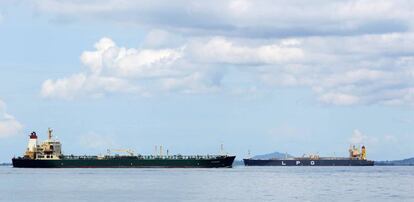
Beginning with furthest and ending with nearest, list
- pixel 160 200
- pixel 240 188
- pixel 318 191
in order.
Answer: pixel 240 188 → pixel 318 191 → pixel 160 200

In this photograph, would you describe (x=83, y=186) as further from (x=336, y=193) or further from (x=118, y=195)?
(x=336, y=193)

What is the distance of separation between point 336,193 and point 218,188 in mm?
19586

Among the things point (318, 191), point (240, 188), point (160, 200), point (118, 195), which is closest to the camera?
point (160, 200)

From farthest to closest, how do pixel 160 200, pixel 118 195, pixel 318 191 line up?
pixel 318 191 → pixel 118 195 → pixel 160 200

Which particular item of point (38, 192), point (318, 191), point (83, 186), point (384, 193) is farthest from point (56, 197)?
point (384, 193)

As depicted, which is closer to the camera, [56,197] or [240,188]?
[56,197]

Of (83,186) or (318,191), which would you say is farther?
(83,186)

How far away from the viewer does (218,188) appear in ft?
404

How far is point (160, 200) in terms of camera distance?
100000 mm

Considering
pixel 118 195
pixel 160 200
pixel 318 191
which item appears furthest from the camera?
pixel 318 191

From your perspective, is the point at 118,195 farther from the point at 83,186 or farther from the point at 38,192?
the point at 83,186

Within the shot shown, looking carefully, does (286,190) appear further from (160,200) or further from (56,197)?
(56,197)

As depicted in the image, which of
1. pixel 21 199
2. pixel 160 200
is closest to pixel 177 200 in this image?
pixel 160 200

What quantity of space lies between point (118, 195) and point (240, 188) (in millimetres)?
23036
